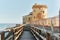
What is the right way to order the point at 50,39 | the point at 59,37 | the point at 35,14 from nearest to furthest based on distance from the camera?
the point at 59,37
the point at 50,39
the point at 35,14

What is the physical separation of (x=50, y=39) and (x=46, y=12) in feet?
159

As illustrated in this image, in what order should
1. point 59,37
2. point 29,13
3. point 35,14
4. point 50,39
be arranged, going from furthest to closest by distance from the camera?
point 29,13 < point 35,14 < point 50,39 < point 59,37

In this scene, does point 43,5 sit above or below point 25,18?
above

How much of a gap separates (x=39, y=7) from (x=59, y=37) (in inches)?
1931

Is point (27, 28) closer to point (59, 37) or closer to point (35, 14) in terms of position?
point (35, 14)

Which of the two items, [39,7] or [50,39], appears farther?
[39,7]

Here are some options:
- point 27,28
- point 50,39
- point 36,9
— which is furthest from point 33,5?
point 50,39

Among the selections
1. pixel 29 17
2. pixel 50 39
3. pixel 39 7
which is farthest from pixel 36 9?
pixel 50 39

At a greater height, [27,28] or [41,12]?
[41,12]

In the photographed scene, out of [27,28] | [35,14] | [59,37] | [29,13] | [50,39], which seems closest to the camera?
[59,37]

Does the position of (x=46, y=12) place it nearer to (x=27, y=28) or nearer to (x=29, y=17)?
(x=29, y=17)

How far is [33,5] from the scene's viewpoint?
172 ft

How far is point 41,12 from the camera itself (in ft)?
169

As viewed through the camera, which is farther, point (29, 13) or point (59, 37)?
point (29, 13)
